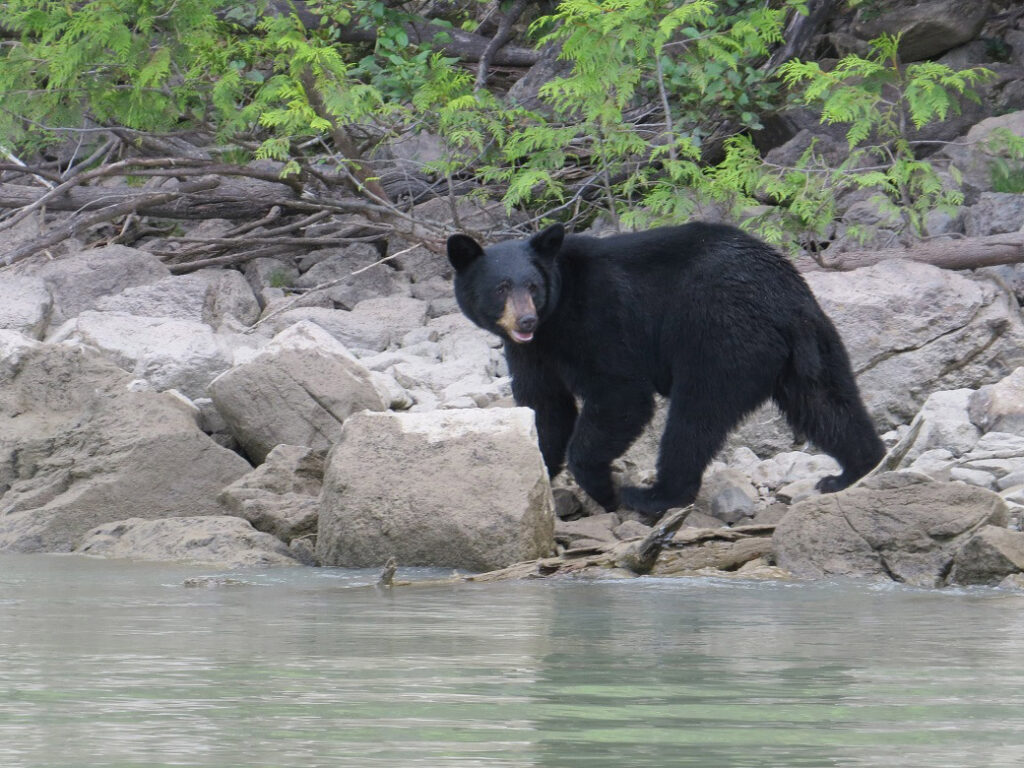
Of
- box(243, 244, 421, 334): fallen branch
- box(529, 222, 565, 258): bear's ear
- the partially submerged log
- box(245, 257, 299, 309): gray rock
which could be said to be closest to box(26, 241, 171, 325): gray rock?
box(245, 257, 299, 309): gray rock

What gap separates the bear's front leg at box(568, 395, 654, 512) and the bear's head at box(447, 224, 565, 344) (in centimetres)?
52

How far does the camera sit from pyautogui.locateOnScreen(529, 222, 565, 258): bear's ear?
24.3ft

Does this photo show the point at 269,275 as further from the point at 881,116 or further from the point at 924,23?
→ the point at 924,23

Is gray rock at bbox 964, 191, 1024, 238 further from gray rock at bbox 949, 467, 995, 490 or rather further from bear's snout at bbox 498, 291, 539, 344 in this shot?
bear's snout at bbox 498, 291, 539, 344

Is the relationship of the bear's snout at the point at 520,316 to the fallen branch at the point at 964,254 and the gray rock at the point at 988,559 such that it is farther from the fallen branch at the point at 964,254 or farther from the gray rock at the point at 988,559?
the fallen branch at the point at 964,254

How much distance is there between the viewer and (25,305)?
Result: 10.1 m

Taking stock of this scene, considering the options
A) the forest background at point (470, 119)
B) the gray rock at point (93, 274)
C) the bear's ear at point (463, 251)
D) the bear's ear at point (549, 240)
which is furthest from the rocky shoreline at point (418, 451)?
the bear's ear at point (549, 240)

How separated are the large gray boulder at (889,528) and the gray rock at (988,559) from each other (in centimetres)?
10

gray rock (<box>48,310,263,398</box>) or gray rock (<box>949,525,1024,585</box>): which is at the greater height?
gray rock (<box>48,310,263,398</box>)

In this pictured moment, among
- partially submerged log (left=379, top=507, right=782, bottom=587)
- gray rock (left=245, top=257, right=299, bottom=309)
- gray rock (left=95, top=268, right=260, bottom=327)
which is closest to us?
partially submerged log (left=379, top=507, right=782, bottom=587)

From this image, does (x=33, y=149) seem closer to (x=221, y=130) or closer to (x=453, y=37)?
(x=221, y=130)

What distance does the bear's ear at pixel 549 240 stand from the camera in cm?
739

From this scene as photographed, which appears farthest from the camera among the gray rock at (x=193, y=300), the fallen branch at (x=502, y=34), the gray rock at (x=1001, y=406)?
the fallen branch at (x=502, y=34)

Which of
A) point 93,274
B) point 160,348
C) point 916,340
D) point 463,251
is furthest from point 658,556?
point 93,274
